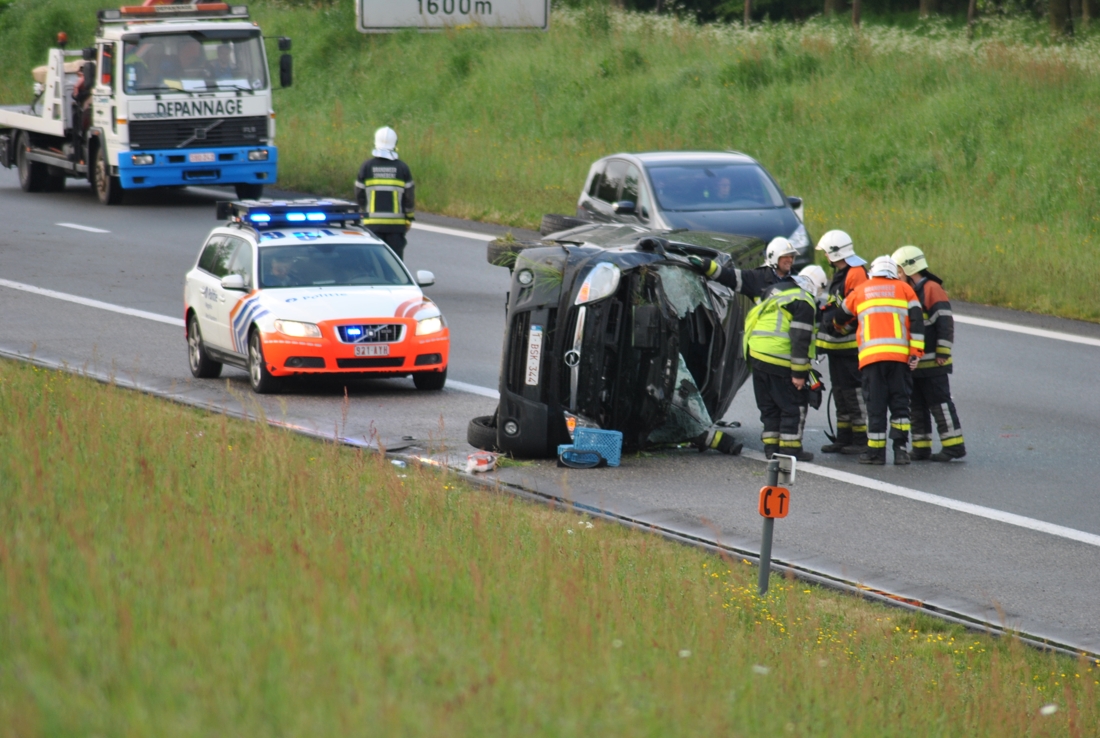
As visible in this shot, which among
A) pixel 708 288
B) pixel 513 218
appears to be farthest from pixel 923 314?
pixel 513 218

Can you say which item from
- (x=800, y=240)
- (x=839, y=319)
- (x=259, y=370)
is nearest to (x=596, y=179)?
(x=800, y=240)

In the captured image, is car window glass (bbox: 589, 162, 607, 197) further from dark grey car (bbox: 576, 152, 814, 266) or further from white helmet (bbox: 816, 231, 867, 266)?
white helmet (bbox: 816, 231, 867, 266)

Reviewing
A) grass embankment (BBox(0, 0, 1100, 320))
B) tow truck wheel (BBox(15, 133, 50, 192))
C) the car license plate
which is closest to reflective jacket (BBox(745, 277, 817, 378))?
the car license plate

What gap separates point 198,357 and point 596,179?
23.2 ft

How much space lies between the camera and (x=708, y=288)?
12.0 meters

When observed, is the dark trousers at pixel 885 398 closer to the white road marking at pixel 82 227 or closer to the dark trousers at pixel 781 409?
the dark trousers at pixel 781 409

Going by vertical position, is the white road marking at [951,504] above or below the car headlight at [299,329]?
below

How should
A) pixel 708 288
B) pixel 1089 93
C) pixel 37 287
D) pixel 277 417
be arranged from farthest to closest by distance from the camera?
pixel 1089 93, pixel 37 287, pixel 277 417, pixel 708 288

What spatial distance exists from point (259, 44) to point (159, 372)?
12.6 meters

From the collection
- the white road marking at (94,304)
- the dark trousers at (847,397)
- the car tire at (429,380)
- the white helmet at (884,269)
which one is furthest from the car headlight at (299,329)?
the white helmet at (884,269)

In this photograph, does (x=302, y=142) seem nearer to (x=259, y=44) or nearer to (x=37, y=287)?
(x=259, y=44)

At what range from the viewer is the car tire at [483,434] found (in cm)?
1172

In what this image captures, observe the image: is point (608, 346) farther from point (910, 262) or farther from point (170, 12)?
point (170, 12)

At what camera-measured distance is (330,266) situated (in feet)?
48.4
